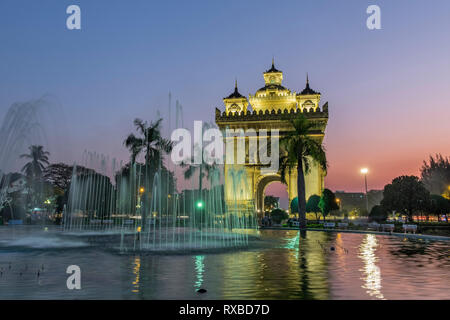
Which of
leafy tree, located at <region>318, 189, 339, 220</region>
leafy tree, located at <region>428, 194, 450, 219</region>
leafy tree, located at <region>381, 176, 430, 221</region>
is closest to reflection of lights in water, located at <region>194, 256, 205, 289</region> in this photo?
leafy tree, located at <region>318, 189, 339, 220</region>

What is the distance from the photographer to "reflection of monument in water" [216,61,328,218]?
47562mm

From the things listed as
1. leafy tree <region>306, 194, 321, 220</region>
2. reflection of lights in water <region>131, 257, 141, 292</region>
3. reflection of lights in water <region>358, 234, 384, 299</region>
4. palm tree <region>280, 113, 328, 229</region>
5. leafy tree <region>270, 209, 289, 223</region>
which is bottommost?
reflection of lights in water <region>358, 234, 384, 299</region>

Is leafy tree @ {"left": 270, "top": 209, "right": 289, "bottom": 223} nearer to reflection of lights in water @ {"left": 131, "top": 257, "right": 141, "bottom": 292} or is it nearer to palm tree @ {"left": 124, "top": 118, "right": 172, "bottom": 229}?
palm tree @ {"left": 124, "top": 118, "right": 172, "bottom": 229}

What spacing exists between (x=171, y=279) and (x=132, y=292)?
1480 mm

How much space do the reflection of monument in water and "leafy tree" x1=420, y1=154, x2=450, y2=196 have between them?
61.4m

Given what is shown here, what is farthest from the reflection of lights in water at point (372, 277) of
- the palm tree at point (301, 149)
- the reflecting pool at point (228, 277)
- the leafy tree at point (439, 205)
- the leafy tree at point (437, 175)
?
the leafy tree at point (437, 175)

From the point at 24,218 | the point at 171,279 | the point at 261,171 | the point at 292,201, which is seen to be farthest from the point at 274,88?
the point at 171,279

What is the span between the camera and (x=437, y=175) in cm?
10338

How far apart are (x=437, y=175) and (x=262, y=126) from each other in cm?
7511

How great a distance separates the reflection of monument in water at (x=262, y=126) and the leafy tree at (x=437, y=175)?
61.4 metres

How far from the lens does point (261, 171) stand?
49938mm

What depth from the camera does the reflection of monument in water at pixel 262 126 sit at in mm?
47562
